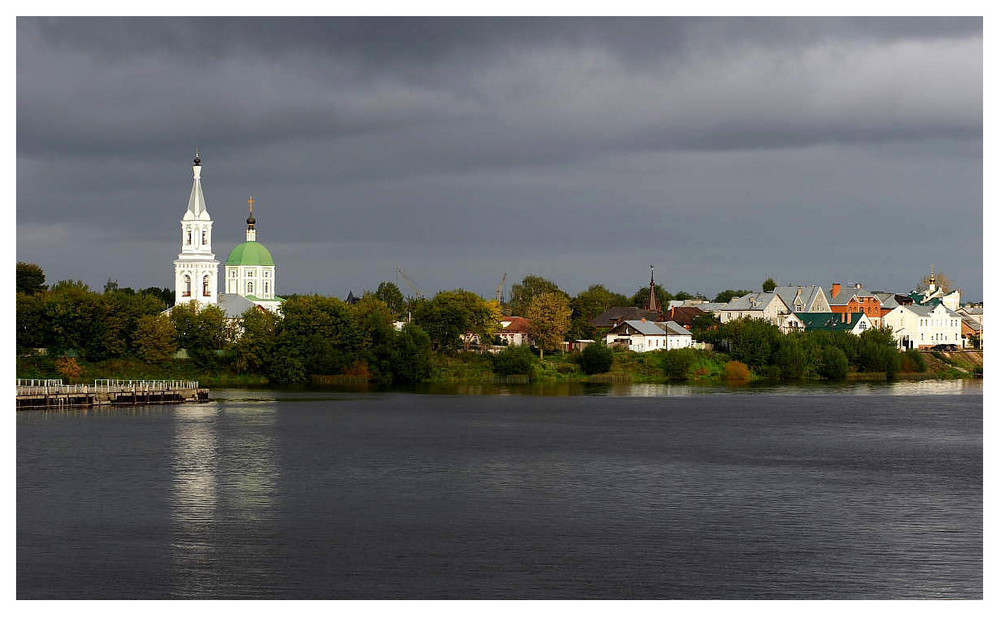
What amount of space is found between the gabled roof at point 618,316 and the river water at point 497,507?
225 feet

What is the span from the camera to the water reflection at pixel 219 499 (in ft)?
82.0

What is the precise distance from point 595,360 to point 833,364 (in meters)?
20.6

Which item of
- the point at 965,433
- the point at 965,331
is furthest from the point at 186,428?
the point at 965,331

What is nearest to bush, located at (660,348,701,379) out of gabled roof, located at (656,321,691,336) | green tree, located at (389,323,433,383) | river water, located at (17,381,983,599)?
gabled roof, located at (656,321,691,336)

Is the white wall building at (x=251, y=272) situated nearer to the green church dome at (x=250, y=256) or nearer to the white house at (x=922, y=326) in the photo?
the green church dome at (x=250, y=256)

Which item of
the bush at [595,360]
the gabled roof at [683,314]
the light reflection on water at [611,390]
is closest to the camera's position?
the light reflection on water at [611,390]

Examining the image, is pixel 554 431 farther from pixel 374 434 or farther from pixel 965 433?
pixel 965 433

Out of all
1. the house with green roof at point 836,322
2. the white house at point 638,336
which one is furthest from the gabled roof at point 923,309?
the white house at point 638,336

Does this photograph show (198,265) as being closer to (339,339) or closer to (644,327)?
(339,339)

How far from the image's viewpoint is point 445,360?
333ft

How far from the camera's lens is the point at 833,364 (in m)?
101

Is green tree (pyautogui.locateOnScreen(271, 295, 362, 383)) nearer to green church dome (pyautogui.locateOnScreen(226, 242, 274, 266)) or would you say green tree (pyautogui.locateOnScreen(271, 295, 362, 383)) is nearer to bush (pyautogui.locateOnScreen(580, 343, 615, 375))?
bush (pyautogui.locateOnScreen(580, 343, 615, 375))

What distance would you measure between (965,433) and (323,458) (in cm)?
2974

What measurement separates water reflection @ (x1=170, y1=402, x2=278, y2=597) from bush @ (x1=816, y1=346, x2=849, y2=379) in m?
59.6
